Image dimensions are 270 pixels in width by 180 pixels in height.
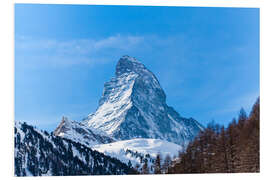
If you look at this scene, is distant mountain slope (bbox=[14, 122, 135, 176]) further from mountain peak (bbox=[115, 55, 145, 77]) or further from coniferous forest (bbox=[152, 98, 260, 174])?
mountain peak (bbox=[115, 55, 145, 77])

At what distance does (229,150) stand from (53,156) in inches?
745

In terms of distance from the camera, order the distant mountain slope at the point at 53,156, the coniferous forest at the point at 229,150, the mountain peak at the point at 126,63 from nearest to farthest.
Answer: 1. the coniferous forest at the point at 229,150
2. the distant mountain slope at the point at 53,156
3. the mountain peak at the point at 126,63

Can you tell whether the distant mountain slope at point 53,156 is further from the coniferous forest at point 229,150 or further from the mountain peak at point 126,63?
the mountain peak at point 126,63

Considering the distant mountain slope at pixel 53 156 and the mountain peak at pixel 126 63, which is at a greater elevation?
the mountain peak at pixel 126 63

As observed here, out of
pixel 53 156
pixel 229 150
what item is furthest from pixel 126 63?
pixel 229 150

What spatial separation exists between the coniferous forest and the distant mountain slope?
713 centimetres

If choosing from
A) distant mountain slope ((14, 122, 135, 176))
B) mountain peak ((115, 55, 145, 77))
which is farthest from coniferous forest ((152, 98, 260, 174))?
mountain peak ((115, 55, 145, 77))

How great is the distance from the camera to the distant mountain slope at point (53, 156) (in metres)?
23.0

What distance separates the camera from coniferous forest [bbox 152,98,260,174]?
17188mm

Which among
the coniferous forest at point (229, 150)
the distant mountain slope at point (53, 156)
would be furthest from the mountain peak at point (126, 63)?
the coniferous forest at point (229, 150)

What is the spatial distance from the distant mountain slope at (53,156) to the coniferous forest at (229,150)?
713 centimetres

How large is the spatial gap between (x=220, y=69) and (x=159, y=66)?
6173 millimetres
